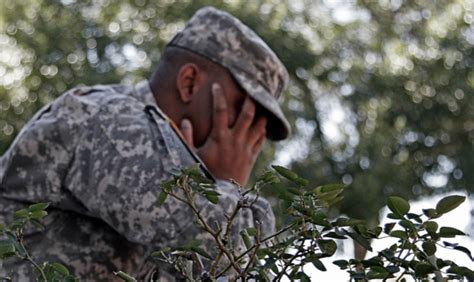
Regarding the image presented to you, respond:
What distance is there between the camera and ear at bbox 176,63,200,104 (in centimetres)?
342

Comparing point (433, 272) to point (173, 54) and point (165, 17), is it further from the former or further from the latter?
point (165, 17)

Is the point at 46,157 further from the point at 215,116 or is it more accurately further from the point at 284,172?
the point at 284,172

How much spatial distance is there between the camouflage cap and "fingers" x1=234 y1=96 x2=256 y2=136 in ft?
0.08

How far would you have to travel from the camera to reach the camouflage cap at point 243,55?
3.46 m

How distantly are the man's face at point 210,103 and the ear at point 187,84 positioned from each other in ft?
0.07

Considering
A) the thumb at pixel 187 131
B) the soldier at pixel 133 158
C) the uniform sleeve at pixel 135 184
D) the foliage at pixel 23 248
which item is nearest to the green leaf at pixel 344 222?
the foliage at pixel 23 248

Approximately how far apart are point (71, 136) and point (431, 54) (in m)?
10.4

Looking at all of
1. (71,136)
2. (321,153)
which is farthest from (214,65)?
(321,153)

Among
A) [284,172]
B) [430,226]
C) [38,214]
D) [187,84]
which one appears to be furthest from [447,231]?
[187,84]

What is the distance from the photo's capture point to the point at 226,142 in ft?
11.1

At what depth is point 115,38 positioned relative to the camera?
41.5 ft

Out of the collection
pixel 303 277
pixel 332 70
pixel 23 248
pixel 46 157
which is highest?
pixel 303 277

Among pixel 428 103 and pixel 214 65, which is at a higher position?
pixel 214 65

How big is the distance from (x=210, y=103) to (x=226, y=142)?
0.12m
